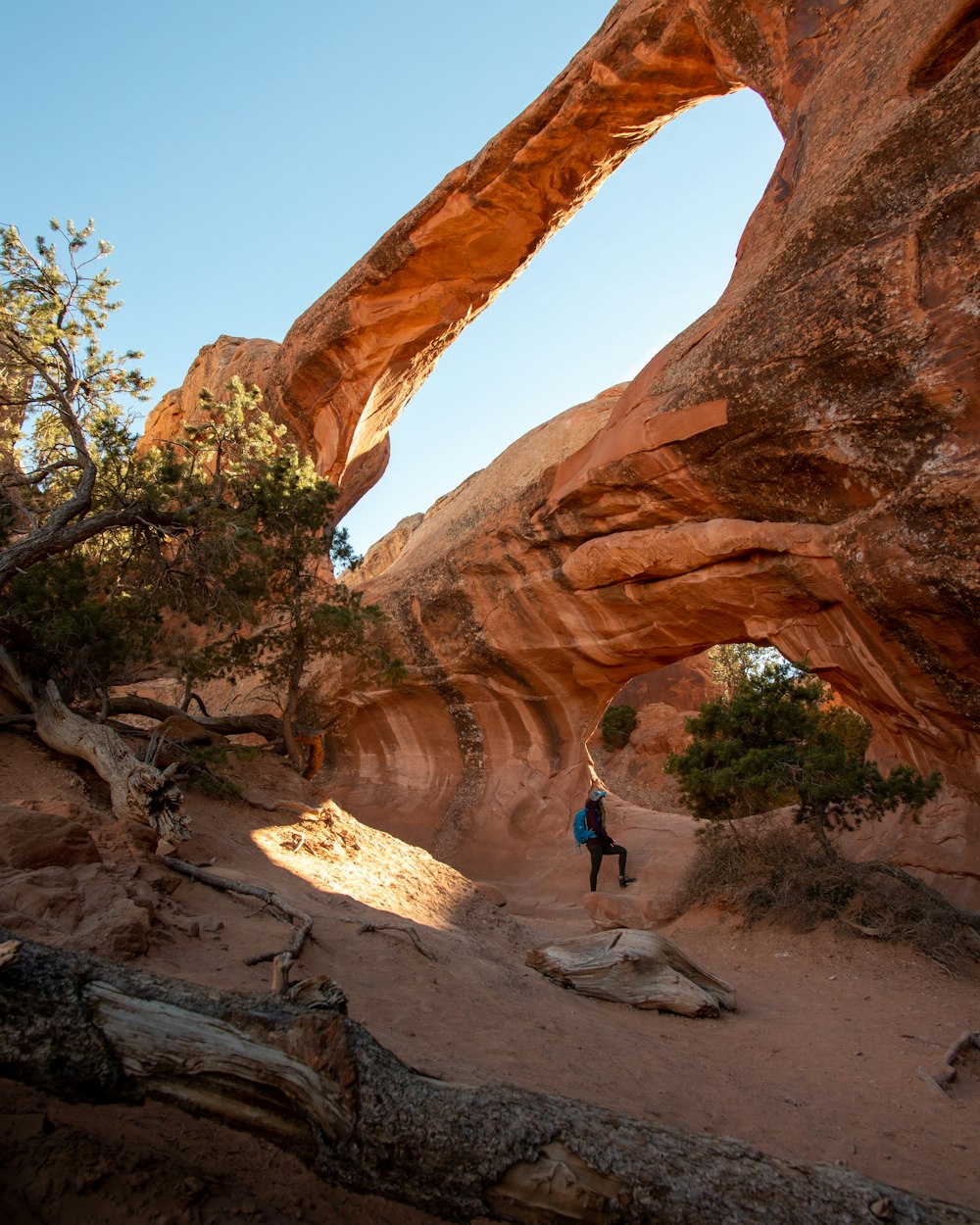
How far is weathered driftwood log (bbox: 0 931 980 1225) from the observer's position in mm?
2541

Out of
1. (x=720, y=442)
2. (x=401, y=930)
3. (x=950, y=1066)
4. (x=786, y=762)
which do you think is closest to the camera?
(x=950, y=1066)

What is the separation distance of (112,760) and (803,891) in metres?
7.83

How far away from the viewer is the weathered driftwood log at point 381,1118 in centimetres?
254

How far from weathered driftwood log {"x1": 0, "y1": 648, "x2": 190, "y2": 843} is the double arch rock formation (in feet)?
24.2

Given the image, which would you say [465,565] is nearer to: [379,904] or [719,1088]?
[379,904]

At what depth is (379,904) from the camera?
8.20m

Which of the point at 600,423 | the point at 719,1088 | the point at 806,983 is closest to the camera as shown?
the point at 719,1088

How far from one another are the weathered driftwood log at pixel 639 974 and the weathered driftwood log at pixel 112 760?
3.73 metres

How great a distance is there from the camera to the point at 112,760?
27.0 feet

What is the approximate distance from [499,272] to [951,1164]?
59.1 feet

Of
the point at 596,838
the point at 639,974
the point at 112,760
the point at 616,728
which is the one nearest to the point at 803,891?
the point at 639,974

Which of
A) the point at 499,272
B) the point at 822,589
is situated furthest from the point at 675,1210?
the point at 499,272

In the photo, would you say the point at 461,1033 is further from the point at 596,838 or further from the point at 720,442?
the point at 720,442

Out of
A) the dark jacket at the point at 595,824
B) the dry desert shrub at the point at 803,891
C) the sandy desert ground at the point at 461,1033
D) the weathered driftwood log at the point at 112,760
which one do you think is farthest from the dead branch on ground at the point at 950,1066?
the dark jacket at the point at 595,824
